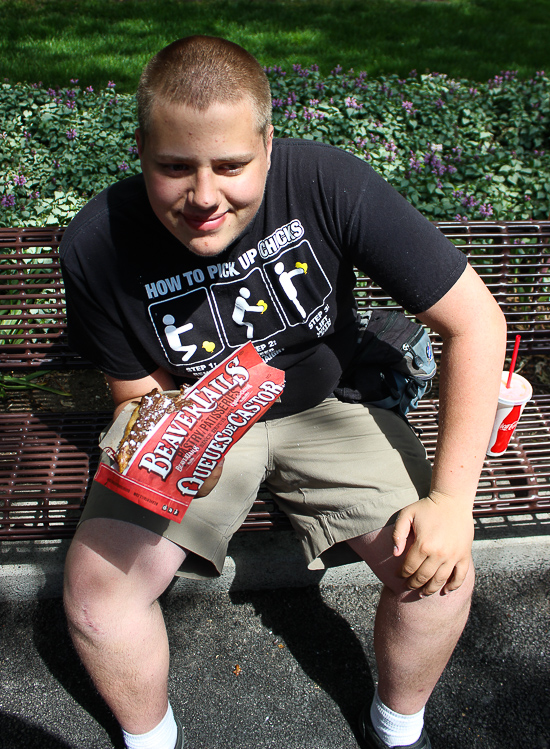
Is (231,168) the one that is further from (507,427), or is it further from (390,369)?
(507,427)

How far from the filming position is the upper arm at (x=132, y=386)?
1.90 metres

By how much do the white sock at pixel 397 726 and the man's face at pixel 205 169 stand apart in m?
1.44

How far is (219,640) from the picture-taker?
2.30m

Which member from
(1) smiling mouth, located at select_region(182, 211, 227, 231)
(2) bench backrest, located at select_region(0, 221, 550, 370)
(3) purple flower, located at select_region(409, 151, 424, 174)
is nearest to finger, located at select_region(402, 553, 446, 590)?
(1) smiling mouth, located at select_region(182, 211, 227, 231)

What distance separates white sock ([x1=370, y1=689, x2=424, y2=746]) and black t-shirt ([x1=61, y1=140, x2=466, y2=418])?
1.14 meters

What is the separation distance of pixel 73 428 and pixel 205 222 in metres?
1.29

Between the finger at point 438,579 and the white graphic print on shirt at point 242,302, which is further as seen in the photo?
the white graphic print on shirt at point 242,302

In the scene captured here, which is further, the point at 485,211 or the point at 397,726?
the point at 485,211

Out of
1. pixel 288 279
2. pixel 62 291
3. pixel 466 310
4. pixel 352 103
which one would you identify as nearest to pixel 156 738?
pixel 288 279

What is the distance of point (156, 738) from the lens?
1.84 metres

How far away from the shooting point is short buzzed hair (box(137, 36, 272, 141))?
4.56ft

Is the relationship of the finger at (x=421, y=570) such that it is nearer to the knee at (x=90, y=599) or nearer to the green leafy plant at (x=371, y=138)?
the knee at (x=90, y=599)

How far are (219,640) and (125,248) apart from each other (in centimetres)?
145

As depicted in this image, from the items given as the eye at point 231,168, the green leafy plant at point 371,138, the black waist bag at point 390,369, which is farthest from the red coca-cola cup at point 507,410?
the green leafy plant at point 371,138
